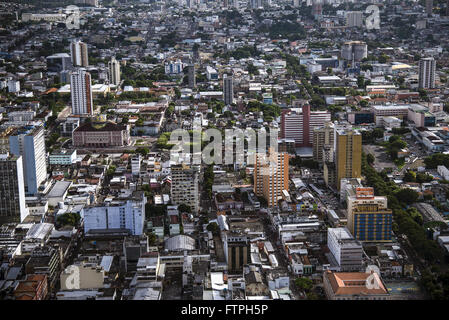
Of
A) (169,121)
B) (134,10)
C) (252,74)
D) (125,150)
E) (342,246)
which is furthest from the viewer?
(134,10)

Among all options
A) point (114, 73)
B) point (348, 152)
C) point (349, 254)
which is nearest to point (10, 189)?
point (349, 254)

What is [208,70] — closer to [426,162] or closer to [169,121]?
[169,121]

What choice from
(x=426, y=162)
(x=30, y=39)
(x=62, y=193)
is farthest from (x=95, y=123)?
(x=30, y=39)

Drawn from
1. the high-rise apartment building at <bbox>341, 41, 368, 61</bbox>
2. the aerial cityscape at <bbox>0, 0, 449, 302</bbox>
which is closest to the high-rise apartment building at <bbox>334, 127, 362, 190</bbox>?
the aerial cityscape at <bbox>0, 0, 449, 302</bbox>

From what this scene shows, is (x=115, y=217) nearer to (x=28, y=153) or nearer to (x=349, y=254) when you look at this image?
(x=28, y=153)

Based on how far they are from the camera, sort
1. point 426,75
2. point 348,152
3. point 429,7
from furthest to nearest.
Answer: point 429,7, point 426,75, point 348,152

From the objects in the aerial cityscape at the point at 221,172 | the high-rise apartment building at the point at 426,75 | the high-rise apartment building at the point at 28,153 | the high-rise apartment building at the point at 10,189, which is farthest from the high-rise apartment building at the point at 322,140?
the high-rise apartment building at the point at 426,75

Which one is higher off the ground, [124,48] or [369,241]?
[124,48]
